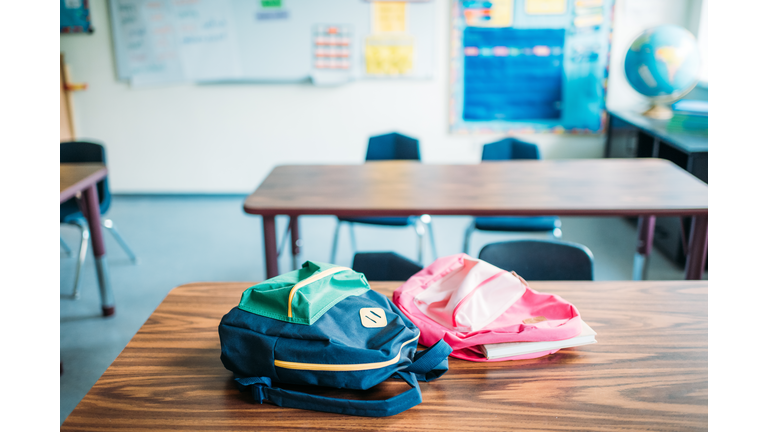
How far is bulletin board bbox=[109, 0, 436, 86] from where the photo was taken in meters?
4.01

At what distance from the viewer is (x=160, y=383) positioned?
971mm

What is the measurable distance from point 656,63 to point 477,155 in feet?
4.68

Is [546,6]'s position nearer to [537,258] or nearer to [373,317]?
[537,258]

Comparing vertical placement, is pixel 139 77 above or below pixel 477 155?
above

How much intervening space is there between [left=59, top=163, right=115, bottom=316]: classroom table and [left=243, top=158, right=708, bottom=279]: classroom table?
79cm

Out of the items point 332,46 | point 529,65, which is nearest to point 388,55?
point 332,46

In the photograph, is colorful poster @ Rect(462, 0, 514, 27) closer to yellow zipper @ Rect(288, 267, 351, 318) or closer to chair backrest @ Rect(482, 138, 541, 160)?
chair backrest @ Rect(482, 138, 541, 160)

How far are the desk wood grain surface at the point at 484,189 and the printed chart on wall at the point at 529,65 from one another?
1718 millimetres

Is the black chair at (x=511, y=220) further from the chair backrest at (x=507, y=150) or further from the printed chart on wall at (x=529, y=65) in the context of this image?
the printed chart on wall at (x=529, y=65)

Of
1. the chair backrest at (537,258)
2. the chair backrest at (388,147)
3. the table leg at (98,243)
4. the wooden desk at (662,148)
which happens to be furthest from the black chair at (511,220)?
the table leg at (98,243)

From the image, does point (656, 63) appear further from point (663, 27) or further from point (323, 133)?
point (323, 133)

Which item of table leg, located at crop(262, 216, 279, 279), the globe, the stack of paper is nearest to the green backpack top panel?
the stack of paper

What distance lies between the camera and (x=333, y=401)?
88 cm
